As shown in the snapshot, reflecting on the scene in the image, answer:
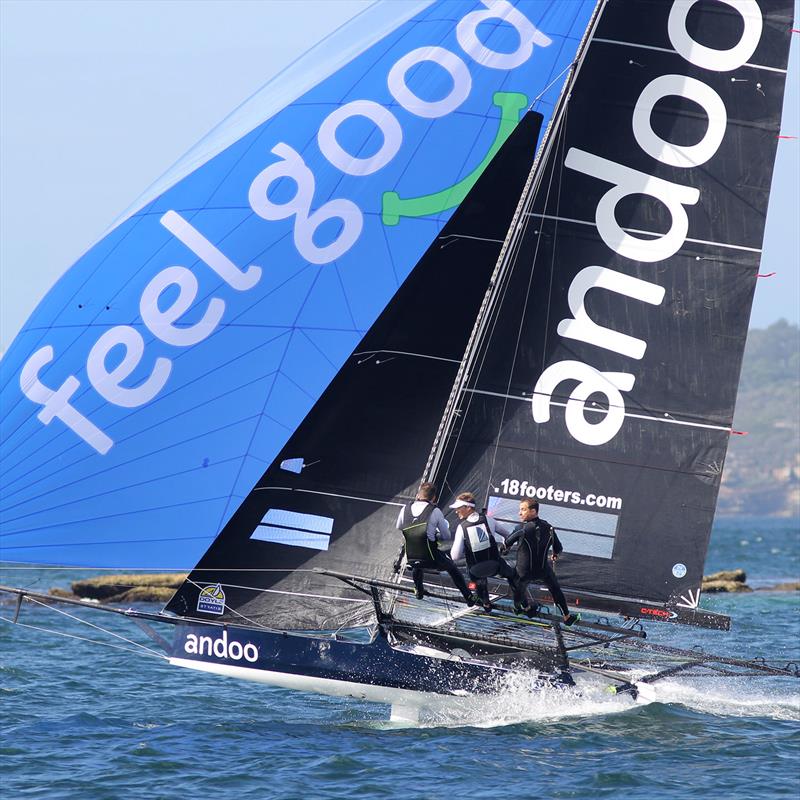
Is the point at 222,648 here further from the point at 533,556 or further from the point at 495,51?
the point at 495,51

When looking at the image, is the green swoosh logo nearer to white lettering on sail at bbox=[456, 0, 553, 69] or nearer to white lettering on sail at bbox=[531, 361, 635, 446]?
white lettering on sail at bbox=[456, 0, 553, 69]

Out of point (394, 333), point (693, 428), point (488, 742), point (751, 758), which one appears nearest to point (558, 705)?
point (488, 742)

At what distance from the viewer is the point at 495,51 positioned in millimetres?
13344

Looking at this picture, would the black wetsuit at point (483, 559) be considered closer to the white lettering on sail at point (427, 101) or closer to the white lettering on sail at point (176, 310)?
the white lettering on sail at point (176, 310)

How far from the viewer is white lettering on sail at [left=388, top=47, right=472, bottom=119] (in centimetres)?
1309

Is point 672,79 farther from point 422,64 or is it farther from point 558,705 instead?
point 558,705

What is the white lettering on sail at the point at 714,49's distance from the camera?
40.4 ft

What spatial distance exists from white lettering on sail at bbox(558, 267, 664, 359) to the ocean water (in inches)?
129

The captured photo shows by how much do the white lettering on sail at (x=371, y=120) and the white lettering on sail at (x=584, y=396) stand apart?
2.67 meters

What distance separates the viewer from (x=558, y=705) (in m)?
12.5

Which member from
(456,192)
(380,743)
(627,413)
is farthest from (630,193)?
(380,743)

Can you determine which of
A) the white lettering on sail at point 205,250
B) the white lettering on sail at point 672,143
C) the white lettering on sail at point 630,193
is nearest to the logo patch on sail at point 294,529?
the white lettering on sail at point 205,250

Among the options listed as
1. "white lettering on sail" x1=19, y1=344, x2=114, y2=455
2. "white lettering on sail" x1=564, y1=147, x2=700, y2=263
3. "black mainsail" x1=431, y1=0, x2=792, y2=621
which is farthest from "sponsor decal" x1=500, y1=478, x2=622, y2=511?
"white lettering on sail" x1=19, y1=344, x2=114, y2=455

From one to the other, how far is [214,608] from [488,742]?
2.75m
